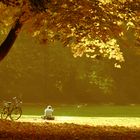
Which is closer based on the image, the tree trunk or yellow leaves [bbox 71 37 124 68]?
the tree trunk

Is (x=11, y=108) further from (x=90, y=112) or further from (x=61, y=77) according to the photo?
(x=61, y=77)

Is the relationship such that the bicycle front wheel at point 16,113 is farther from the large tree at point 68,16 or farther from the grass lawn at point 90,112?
the grass lawn at point 90,112

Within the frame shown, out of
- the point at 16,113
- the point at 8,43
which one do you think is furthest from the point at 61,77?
the point at 8,43

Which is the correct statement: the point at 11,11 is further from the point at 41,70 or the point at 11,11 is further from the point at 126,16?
the point at 41,70

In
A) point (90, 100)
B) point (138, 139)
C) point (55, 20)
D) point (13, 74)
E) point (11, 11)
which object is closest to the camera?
point (138, 139)

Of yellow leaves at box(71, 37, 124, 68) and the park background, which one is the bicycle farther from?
the park background

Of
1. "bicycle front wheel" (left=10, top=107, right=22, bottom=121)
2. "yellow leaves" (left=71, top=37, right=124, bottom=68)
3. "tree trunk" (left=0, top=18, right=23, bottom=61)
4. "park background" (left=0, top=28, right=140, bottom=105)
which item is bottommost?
"bicycle front wheel" (left=10, top=107, right=22, bottom=121)

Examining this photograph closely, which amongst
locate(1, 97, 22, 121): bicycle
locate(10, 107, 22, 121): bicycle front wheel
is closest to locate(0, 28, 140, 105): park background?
locate(10, 107, 22, 121): bicycle front wheel

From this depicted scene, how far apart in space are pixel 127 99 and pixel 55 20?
58.3 metres

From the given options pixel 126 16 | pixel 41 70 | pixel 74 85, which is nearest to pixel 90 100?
pixel 74 85

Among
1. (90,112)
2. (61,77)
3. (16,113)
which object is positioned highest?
(61,77)

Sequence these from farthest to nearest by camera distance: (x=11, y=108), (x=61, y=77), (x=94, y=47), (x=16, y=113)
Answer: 1. (x=61, y=77)
2. (x=16, y=113)
3. (x=11, y=108)
4. (x=94, y=47)

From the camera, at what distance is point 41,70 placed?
220 feet

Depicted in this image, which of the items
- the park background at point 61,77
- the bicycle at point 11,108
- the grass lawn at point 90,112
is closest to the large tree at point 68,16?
the bicycle at point 11,108
